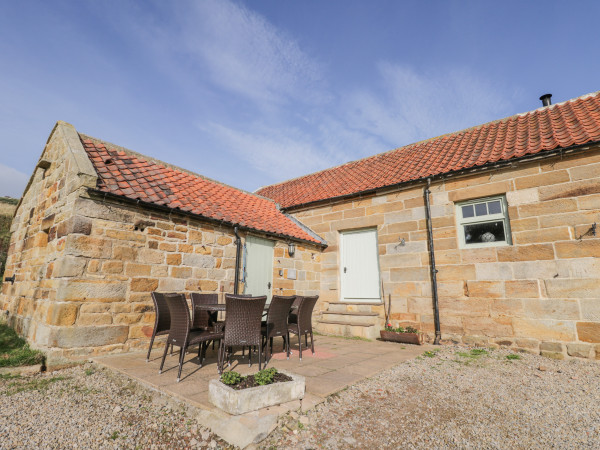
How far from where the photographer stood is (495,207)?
6551mm

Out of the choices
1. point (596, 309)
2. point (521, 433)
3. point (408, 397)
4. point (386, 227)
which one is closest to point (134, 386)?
point (408, 397)

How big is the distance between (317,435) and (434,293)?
5.13 metres

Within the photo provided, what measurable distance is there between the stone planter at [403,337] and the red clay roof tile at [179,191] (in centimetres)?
317

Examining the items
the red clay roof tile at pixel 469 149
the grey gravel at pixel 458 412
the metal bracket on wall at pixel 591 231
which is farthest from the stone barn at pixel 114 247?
the metal bracket on wall at pixel 591 231

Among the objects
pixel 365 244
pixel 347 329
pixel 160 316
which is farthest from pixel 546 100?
pixel 160 316

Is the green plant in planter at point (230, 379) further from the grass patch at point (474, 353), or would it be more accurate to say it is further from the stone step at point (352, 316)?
the stone step at point (352, 316)

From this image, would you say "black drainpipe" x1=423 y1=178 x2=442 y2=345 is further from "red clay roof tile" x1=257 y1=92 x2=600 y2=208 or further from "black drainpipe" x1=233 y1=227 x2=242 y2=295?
"black drainpipe" x1=233 y1=227 x2=242 y2=295

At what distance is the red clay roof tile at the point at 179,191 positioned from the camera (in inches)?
229

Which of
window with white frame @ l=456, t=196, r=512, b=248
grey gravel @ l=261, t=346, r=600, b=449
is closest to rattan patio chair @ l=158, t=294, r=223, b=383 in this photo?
grey gravel @ l=261, t=346, r=600, b=449

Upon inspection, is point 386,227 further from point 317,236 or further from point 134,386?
point 134,386

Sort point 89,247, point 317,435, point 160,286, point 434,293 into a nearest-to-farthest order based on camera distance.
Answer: point 317,435, point 89,247, point 160,286, point 434,293

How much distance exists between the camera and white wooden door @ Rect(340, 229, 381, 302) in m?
8.16

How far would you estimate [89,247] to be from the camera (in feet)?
15.9

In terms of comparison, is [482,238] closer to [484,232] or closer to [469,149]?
[484,232]
